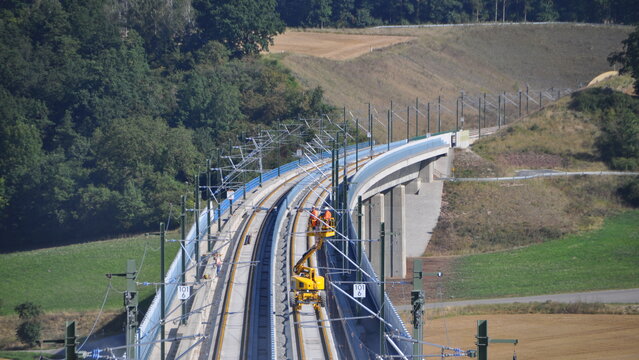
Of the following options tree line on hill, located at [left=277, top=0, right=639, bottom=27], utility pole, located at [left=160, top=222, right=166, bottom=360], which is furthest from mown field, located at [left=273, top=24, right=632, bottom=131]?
utility pole, located at [left=160, top=222, right=166, bottom=360]

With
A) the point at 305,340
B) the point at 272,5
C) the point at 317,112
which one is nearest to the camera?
the point at 305,340

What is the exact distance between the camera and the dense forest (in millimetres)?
110062

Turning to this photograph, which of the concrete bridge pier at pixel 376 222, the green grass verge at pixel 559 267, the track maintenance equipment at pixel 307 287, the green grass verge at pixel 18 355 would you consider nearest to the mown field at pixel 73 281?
the green grass verge at pixel 18 355

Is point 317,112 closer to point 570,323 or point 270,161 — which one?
point 270,161

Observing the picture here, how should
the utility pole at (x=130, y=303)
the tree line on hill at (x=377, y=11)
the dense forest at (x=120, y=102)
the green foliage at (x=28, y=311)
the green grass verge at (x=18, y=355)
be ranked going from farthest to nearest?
the tree line on hill at (x=377, y=11) < the dense forest at (x=120, y=102) < the green foliage at (x=28, y=311) < the green grass verge at (x=18, y=355) < the utility pole at (x=130, y=303)

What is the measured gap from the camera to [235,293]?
5872 centimetres

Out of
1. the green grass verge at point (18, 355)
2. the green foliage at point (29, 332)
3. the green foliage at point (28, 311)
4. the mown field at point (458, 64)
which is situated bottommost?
the green grass verge at point (18, 355)

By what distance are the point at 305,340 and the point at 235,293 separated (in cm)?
1086

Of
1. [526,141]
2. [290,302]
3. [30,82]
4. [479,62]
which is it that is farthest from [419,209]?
[479,62]

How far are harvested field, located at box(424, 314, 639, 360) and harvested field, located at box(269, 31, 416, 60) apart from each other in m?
95.2

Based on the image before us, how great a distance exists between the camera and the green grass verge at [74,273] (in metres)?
85.1

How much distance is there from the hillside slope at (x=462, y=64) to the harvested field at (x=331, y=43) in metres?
2.56

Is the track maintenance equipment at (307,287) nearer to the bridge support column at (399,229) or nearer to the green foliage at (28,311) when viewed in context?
the green foliage at (28,311)

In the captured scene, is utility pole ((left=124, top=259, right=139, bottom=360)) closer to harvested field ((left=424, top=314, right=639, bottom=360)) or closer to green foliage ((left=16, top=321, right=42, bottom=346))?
harvested field ((left=424, top=314, right=639, bottom=360))
